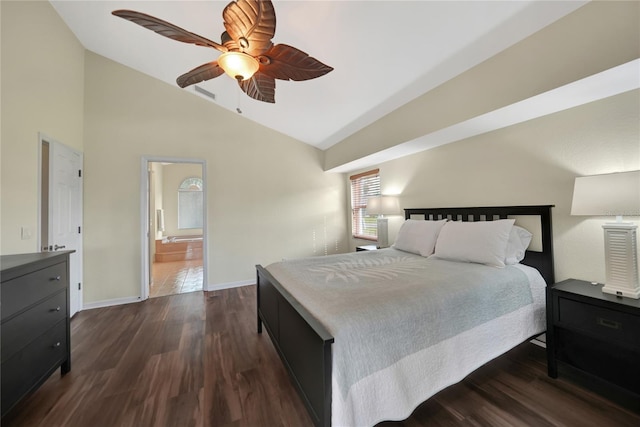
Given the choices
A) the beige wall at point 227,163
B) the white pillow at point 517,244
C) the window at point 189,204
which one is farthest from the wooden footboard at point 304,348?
the window at point 189,204

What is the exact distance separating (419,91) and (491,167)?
3.75 feet

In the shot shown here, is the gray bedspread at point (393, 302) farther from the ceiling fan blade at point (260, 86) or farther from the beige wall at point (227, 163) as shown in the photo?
the ceiling fan blade at point (260, 86)

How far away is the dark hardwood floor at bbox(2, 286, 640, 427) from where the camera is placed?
1513 millimetres

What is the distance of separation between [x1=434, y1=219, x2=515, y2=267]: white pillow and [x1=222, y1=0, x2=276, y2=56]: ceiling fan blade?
2.37 meters

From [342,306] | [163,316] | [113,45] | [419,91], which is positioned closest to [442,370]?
[342,306]

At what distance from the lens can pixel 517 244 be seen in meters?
2.32

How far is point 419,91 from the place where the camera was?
2.70 metres

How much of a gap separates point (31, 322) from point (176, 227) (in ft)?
23.3

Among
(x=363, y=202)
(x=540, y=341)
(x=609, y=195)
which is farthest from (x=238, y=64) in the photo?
(x=363, y=202)

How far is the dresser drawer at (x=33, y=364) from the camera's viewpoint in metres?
1.38

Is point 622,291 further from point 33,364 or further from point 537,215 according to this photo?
point 33,364

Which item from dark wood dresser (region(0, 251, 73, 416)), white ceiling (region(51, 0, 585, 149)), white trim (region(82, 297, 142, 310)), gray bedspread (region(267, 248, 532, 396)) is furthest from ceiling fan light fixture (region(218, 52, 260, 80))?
white trim (region(82, 297, 142, 310))

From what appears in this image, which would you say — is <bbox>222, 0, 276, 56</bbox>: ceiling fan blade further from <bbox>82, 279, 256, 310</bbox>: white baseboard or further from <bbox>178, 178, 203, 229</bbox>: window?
<bbox>178, 178, 203, 229</bbox>: window

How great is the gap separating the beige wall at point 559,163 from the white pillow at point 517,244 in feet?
0.67
